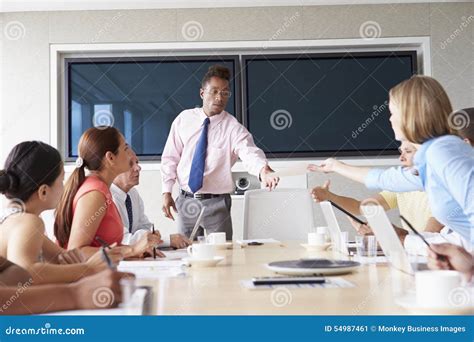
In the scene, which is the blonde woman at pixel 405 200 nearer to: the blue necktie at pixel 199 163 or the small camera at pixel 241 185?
the blue necktie at pixel 199 163

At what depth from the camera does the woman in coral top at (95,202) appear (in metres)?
1.97

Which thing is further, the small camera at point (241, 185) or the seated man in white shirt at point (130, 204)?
the small camera at point (241, 185)

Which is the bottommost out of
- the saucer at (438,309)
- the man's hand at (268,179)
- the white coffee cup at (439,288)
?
the saucer at (438,309)

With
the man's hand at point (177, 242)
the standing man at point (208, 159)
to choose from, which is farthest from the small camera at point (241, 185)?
the man's hand at point (177, 242)

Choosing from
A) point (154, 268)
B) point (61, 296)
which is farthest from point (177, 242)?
point (61, 296)

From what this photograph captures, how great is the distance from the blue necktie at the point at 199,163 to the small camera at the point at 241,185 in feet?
4.00

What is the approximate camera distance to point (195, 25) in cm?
480

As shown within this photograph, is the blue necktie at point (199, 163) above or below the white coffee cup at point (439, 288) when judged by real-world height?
above

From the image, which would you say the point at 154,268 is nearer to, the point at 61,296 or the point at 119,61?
the point at 61,296

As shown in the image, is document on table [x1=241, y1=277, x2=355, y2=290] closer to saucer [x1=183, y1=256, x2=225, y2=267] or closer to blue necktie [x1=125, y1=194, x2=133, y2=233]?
saucer [x1=183, y1=256, x2=225, y2=267]

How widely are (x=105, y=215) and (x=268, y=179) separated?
1185mm

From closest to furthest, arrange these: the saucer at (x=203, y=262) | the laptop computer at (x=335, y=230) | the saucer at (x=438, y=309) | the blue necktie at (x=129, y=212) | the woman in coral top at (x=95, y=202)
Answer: the saucer at (x=438, y=309)
the saucer at (x=203, y=262)
the woman in coral top at (x=95, y=202)
the laptop computer at (x=335, y=230)
the blue necktie at (x=129, y=212)

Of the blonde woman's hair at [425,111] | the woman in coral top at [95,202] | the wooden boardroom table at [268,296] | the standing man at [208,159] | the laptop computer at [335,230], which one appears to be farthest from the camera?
the standing man at [208,159]
